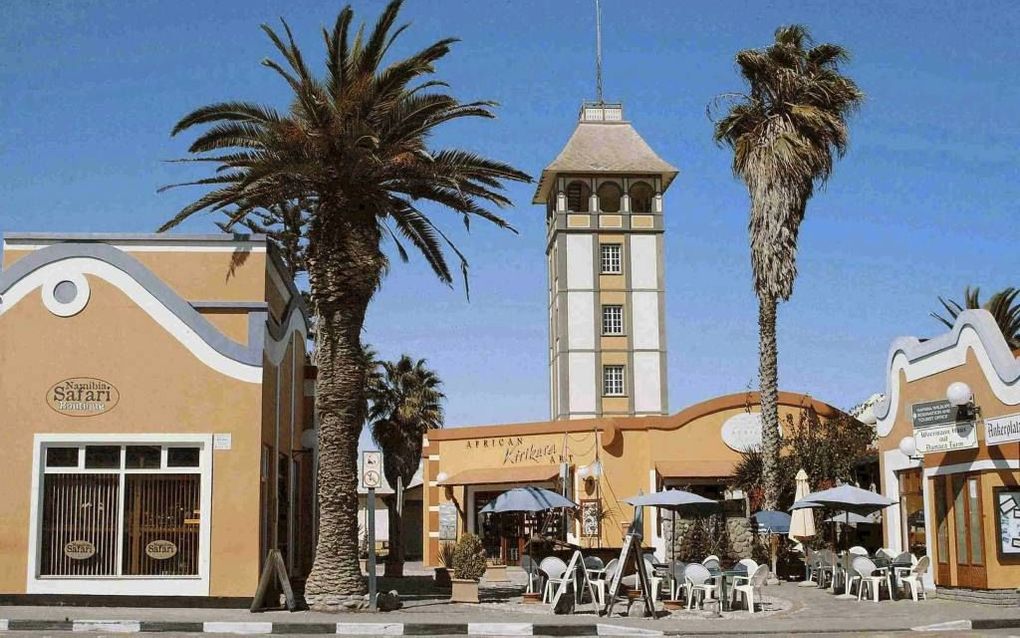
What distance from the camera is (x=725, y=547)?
89.6 feet

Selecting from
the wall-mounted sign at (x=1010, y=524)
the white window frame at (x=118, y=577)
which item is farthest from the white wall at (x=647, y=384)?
the white window frame at (x=118, y=577)

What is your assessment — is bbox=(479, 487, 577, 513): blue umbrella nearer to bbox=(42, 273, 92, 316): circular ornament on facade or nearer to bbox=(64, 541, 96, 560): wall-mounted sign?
bbox=(64, 541, 96, 560): wall-mounted sign

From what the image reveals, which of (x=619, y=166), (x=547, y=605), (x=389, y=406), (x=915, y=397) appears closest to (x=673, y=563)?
(x=547, y=605)

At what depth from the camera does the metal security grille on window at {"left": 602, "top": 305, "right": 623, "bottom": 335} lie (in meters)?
54.4

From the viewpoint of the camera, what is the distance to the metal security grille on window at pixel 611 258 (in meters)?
54.7

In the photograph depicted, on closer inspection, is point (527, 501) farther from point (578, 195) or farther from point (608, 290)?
point (578, 195)

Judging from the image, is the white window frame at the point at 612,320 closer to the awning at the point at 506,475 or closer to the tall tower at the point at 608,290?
the tall tower at the point at 608,290

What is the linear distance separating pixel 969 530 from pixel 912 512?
10.3 feet

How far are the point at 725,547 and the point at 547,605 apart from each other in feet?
24.8

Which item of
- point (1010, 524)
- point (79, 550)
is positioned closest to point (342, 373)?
point (79, 550)

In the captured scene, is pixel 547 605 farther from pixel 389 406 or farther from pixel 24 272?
pixel 389 406

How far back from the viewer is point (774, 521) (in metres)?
26.6

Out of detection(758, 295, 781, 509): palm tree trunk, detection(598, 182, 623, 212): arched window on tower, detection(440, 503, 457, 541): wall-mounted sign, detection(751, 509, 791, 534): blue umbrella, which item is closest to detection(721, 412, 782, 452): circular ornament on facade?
detection(758, 295, 781, 509): palm tree trunk

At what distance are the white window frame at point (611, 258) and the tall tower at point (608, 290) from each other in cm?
5
